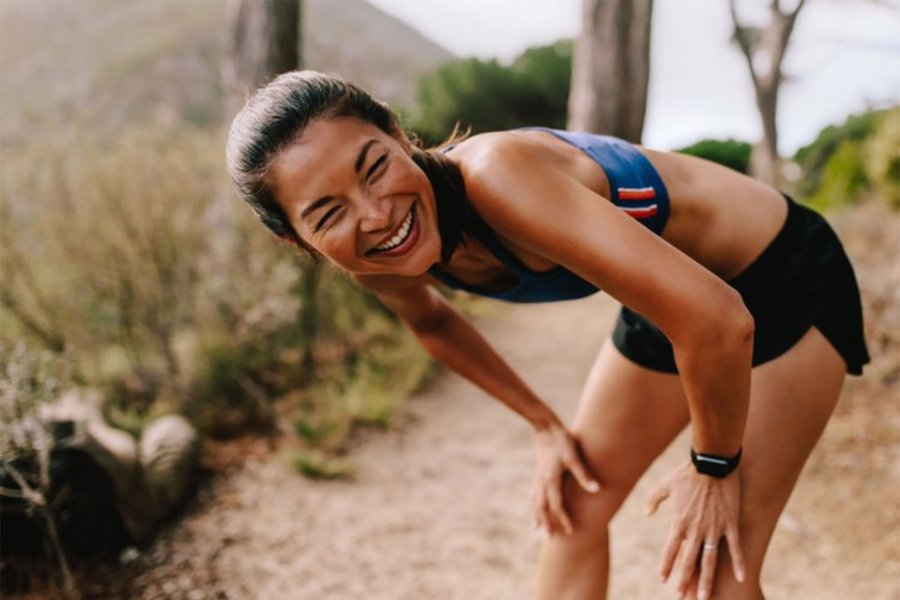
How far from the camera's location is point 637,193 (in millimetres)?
1516

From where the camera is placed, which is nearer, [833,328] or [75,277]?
[833,328]

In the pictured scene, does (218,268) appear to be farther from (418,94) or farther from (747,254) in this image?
(418,94)

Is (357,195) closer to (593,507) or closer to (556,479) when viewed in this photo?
(556,479)

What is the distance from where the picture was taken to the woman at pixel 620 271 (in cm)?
129

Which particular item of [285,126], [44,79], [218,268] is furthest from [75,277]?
[44,79]

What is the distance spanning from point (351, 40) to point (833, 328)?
3256cm

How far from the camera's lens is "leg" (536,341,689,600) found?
6.15 feet

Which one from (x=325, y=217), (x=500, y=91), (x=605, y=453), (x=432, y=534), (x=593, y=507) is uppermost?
(x=325, y=217)

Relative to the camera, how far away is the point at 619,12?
7.07 m

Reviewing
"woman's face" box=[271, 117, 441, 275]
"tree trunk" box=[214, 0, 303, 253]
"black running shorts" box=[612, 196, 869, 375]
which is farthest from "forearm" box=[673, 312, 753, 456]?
"tree trunk" box=[214, 0, 303, 253]

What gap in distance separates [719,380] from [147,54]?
29.3 m

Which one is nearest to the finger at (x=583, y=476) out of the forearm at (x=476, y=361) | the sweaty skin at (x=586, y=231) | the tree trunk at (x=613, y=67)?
the forearm at (x=476, y=361)

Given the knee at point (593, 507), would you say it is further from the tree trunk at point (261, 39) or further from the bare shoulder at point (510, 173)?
the tree trunk at point (261, 39)

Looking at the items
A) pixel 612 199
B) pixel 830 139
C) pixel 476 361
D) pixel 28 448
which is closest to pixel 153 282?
pixel 28 448
